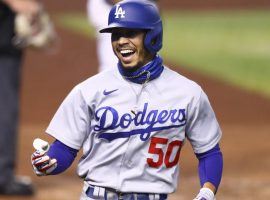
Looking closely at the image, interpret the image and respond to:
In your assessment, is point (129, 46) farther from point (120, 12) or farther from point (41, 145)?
point (41, 145)

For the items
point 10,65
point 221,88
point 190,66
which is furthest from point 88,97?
point 190,66

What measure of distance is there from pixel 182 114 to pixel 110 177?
426 millimetres

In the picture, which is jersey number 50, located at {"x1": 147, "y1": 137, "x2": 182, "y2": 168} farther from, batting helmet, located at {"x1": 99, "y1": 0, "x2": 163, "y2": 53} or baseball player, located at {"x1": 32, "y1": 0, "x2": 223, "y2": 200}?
batting helmet, located at {"x1": 99, "y1": 0, "x2": 163, "y2": 53}

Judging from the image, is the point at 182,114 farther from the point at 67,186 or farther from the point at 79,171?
the point at 67,186

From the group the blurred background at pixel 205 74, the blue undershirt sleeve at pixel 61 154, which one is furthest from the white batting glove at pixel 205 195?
the blurred background at pixel 205 74

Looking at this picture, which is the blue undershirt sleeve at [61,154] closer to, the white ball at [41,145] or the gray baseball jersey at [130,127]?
the gray baseball jersey at [130,127]

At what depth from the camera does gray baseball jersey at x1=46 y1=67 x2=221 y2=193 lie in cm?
501

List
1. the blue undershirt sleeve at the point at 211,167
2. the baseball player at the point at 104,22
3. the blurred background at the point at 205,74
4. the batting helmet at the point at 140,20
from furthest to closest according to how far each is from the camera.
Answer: the blurred background at the point at 205,74 < the baseball player at the point at 104,22 < the blue undershirt sleeve at the point at 211,167 < the batting helmet at the point at 140,20

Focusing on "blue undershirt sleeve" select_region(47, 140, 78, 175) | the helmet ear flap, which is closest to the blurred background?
"blue undershirt sleeve" select_region(47, 140, 78, 175)

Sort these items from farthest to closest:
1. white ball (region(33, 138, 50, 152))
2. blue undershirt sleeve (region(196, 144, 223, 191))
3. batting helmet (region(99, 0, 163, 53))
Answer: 1. blue undershirt sleeve (region(196, 144, 223, 191))
2. batting helmet (region(99, 0, 163, 53))
3. white ball (region(33, 138, 50, 152))

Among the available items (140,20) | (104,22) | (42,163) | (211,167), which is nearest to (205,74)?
(104,22)

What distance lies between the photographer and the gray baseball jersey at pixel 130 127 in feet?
16.4

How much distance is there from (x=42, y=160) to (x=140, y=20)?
75cm

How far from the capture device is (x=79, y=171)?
513 centimetres
